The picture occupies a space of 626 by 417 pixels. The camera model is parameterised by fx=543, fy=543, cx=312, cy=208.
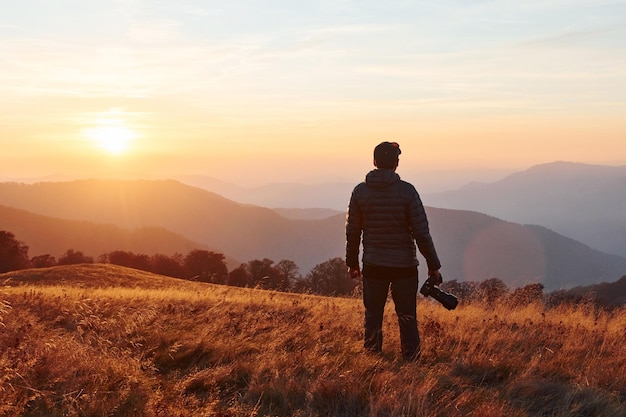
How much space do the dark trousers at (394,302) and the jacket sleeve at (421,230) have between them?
1.18 feet

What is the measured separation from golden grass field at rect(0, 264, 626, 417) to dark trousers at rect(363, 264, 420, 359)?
0.76 feet

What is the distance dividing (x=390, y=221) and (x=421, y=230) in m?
0.41

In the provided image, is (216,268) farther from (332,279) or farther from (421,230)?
(421,230)

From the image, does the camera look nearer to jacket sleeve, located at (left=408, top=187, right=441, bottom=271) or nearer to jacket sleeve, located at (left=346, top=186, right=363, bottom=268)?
jacket sleeve, located at (left=408, top=187, right=441, bottom=271)

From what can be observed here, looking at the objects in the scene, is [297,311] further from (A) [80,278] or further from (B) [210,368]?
(A) [80,278]

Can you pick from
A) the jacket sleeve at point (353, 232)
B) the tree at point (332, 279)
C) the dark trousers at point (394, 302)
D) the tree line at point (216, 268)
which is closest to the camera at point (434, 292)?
the dark trousers at point (394, 302)

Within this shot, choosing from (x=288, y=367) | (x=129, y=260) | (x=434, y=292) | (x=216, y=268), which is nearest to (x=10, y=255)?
(x=129, y=260)

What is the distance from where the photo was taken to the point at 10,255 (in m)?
57.6

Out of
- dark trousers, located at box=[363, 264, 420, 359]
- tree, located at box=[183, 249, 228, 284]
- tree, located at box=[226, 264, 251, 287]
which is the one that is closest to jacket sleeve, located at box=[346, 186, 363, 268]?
dark trousers, located at box=[363, 264, 420, 359]

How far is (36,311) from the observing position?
8945mm

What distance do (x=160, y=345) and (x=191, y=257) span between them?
207 ft

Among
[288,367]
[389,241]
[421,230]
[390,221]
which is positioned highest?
[390,221]

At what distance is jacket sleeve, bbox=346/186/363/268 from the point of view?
7.05 meters

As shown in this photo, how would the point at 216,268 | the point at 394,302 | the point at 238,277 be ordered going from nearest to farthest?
1. the point at 394,302
2. the point at 238,277
3. the point at 216,268
